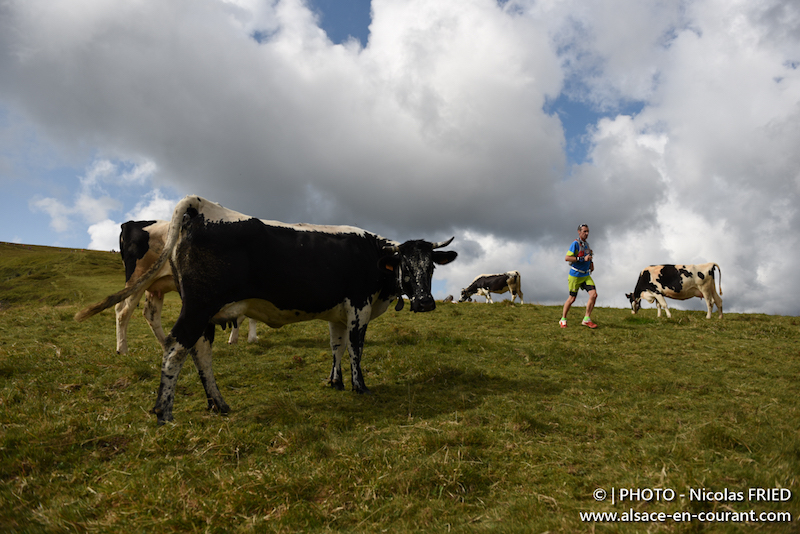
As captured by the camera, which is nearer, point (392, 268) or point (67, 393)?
point (67, 393)

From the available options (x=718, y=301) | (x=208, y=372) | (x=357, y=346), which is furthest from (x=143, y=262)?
(x=718, y=301)

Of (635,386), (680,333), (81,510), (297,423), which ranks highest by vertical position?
(680,333)

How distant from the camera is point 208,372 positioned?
19.9 ft

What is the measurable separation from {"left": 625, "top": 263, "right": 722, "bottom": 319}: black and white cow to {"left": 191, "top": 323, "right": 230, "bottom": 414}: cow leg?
1671cm

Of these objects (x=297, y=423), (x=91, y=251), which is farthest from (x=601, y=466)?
(x=91, y=251)

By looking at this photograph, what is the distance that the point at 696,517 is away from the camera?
3.00 meters

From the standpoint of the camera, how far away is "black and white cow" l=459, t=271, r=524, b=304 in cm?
3528

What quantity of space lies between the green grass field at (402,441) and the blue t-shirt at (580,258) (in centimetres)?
393

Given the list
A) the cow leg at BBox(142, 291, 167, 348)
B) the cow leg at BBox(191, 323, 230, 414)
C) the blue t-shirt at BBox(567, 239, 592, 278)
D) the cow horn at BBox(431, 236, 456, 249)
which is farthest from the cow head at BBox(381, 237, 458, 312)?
the blue t-shirt at BBox(567, 239, 592, 278)

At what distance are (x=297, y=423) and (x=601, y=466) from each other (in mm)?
3322

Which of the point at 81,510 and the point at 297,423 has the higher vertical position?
the point at 297,423

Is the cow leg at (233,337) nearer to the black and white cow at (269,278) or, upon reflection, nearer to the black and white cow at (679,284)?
the black and white cow at (269,278)

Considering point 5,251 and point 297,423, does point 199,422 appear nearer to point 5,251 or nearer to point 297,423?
point 297,423

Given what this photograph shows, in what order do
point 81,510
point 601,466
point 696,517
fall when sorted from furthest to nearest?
1. point 601,466
2. point 81,510
3. point 696,517
